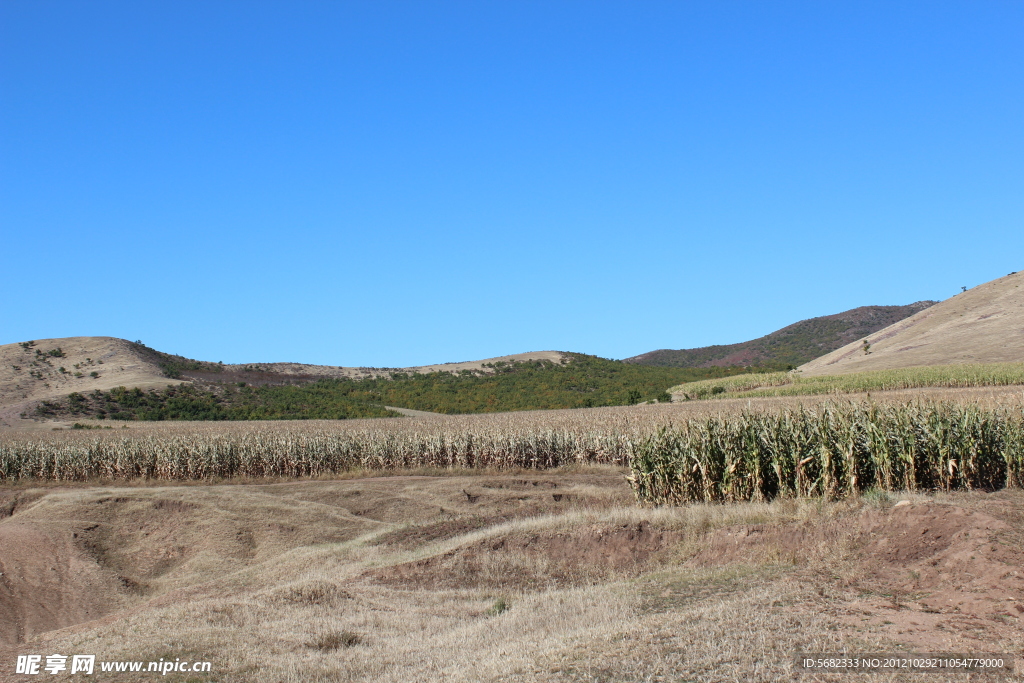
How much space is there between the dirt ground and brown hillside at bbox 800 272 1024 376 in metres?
42.7

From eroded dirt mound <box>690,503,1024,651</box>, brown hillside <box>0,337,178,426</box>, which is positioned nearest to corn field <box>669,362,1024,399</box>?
eroded dirt mound <box>690,503,1024,651</box>

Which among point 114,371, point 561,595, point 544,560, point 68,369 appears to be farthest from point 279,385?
point 561,595

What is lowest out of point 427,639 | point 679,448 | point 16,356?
point 427,639

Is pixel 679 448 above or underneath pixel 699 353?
underneath

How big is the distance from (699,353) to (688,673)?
17254 cm

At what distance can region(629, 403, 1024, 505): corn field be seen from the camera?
15328mm

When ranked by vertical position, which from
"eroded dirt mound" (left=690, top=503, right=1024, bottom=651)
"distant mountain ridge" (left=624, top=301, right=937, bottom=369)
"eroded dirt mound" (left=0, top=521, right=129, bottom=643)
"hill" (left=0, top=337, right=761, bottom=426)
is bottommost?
"eroded dirt mound" (left=0, top=521, right=129, bottom=643)

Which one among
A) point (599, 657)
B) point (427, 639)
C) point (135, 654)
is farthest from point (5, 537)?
point (599, 657)

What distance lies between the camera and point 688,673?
6.98 meters

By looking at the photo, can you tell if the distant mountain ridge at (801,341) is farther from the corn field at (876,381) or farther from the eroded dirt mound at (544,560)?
the eroded dirt mound at (544,560)

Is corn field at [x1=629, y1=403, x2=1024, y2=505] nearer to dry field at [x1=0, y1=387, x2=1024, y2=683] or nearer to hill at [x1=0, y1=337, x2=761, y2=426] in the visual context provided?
dry field at [x1=0, y1=387, x2=1024, y2=683]

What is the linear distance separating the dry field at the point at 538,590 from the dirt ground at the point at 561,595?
40mm

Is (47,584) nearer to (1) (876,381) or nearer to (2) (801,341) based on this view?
(1) (876,381)

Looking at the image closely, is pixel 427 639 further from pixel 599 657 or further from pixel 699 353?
pixel 699 353
